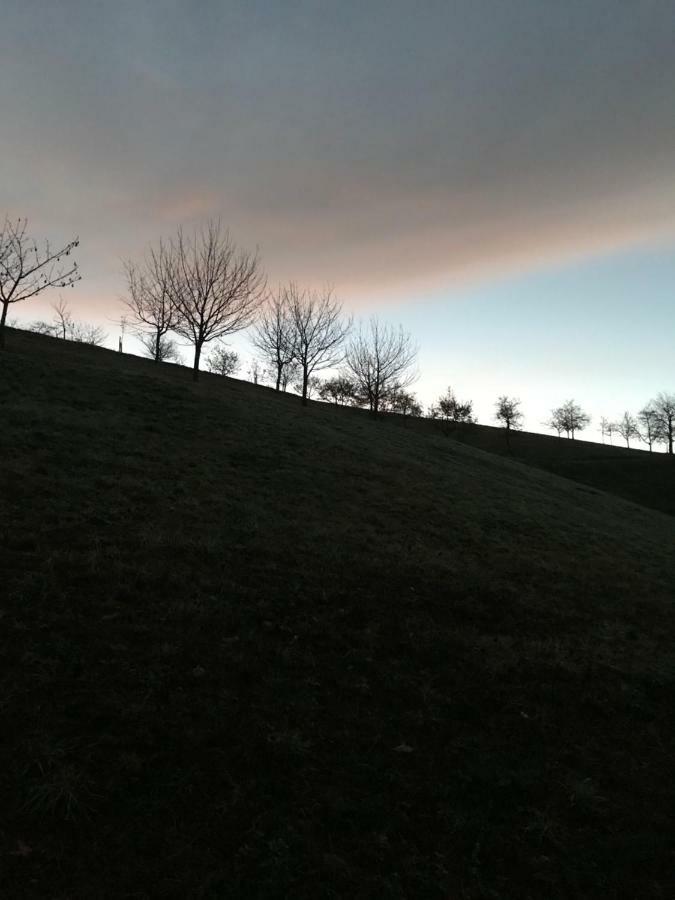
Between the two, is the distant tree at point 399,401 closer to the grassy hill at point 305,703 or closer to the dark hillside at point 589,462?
the dark hillside at point 589,462

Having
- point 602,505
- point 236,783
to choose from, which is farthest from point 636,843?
point 602,505

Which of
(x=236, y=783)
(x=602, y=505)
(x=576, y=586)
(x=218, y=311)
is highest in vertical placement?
(x=218, y=311)

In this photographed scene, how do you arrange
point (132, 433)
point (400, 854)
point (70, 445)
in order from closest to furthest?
point (400, 854) < point (70, 445) < point (132, 433)

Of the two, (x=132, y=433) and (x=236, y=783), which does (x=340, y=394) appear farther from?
(x=236, y=783)

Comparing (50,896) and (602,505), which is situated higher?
(602,505)

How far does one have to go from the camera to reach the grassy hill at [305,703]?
13.6 ft

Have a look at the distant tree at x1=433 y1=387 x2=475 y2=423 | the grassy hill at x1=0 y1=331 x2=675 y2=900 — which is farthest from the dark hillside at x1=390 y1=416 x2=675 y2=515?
the grassy hill at x1=0 y1=331 x2=675 y2=900

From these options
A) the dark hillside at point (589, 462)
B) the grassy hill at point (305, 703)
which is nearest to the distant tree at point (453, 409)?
the dark hillside at point (589, 462)

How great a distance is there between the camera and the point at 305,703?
19.6ft

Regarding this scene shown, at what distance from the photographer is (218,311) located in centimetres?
3603

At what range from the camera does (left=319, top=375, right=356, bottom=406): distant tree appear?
71775mm

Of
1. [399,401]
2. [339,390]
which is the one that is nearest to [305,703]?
[399,401]

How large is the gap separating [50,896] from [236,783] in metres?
1.59

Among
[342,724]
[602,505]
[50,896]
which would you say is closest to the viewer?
[50,896]
